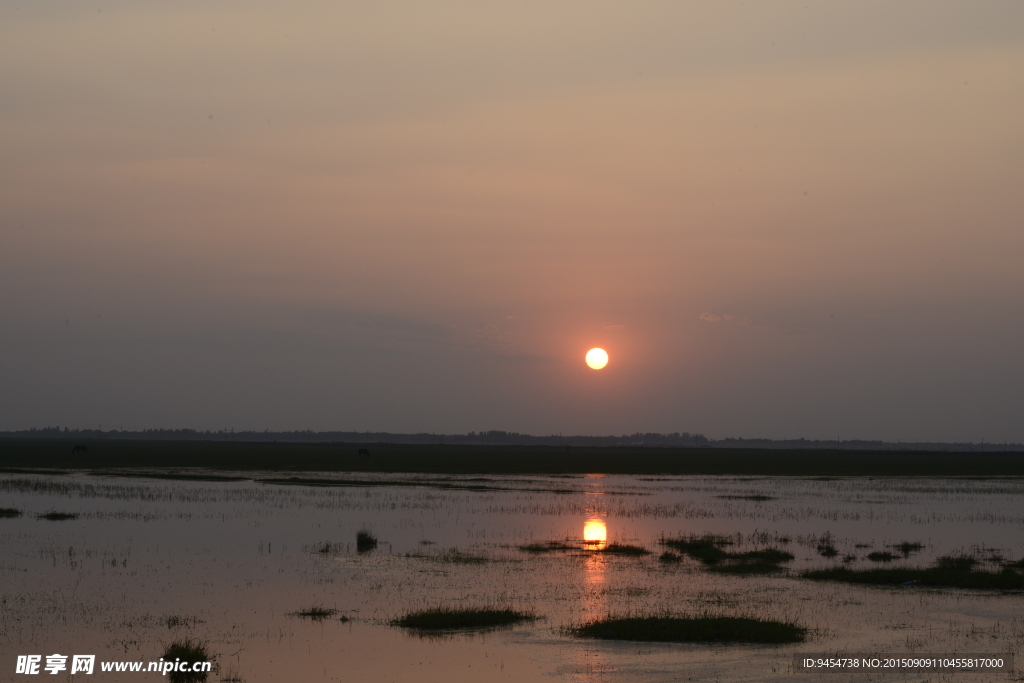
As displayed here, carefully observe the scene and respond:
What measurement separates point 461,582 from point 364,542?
310 inches

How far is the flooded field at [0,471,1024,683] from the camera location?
18938 mm

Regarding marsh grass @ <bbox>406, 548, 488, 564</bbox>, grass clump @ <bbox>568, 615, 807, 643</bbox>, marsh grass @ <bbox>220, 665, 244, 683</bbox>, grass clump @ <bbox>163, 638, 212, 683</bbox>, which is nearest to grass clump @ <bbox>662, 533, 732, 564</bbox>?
marsh grass @ <bbox>406, 548, 488, 564</bbox>

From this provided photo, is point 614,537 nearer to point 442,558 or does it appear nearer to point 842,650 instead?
point 442,558

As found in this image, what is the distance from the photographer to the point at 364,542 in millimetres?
33969

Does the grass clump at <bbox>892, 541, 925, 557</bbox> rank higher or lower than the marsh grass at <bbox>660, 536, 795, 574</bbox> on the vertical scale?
higher

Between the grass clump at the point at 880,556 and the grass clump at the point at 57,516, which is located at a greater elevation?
the grass clump at the point at 880,556

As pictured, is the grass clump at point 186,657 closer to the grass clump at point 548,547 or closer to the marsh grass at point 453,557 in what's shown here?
the marsh grass at point 453,557

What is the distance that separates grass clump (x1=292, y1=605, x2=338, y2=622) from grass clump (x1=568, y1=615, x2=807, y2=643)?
5716 millimetres

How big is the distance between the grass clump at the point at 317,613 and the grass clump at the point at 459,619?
1668mm

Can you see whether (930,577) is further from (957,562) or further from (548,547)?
(548,547)

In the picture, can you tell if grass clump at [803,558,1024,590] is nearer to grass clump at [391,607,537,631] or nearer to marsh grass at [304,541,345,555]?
grass clump at [391,607,537,631]

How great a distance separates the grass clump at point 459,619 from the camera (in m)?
21.5

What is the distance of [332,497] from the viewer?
55.3 meters

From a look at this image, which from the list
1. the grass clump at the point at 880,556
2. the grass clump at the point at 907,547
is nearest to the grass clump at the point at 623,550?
the grass clump at the point at 880,556
